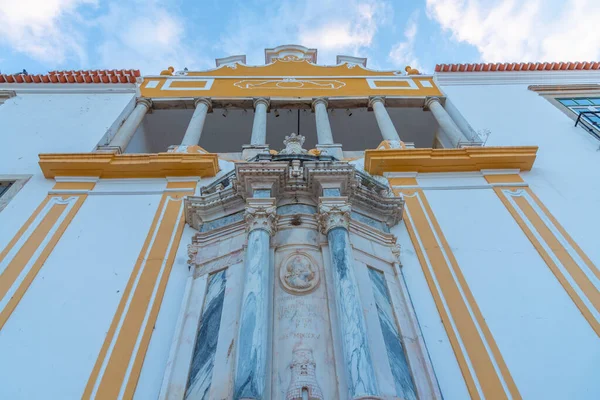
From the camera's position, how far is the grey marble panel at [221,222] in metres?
6.15

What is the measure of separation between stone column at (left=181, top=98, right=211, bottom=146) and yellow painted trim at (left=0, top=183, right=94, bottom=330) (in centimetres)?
236

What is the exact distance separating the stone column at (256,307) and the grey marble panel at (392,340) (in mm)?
1123

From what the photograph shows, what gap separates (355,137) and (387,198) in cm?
566

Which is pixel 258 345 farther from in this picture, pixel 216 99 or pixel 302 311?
pixel 216 99

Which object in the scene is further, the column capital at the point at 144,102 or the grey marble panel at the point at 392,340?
the column capital at the point at 144,102

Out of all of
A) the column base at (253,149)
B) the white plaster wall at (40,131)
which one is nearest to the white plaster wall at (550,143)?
the column base at (253,149)

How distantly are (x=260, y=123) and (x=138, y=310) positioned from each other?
5254 millimetres

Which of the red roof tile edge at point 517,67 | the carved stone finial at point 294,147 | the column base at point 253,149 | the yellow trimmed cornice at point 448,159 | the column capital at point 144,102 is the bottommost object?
the carved stone finial at point 294,147

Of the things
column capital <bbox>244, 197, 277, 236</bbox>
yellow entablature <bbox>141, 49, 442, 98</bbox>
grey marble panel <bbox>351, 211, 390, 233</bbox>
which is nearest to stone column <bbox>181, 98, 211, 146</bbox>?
yellow entablature <bbox>141, 49, 442, 98</bbox>

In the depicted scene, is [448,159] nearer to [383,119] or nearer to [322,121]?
[383,119]

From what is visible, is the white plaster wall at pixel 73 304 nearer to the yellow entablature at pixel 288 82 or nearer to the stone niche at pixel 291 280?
the stone niche at pixel 291 280

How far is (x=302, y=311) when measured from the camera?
461cm

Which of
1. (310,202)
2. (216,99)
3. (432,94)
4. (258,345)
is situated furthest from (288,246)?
(432,94)

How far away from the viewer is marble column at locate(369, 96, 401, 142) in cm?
938
